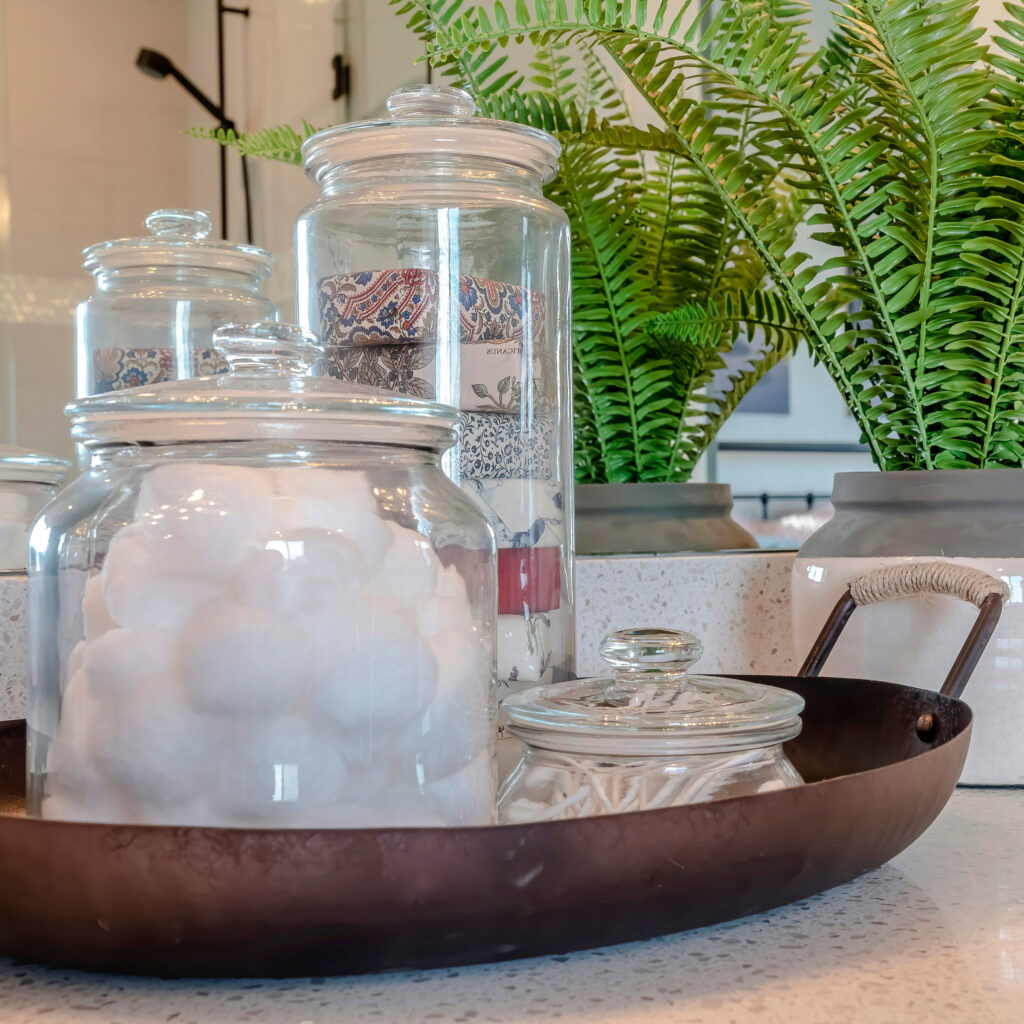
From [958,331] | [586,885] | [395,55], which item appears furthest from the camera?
[395,55]

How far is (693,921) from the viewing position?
31 cm

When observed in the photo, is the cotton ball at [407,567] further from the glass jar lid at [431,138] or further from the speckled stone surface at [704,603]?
the speckled stone surface at [704,603]

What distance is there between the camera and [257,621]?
31 cm

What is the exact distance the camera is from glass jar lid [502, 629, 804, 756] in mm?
367

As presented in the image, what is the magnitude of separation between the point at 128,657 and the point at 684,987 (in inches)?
6.5

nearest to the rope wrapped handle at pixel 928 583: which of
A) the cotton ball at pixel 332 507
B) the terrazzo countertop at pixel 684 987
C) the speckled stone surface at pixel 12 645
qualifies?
the terrazzo countertop at pixel 684 987

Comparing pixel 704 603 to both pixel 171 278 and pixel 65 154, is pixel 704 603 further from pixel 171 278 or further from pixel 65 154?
pixel 65 154

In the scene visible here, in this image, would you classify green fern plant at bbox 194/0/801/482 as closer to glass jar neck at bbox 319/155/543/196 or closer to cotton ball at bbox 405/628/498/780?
glass jar neck at bbox 319/155/543/196

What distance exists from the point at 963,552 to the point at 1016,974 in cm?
32

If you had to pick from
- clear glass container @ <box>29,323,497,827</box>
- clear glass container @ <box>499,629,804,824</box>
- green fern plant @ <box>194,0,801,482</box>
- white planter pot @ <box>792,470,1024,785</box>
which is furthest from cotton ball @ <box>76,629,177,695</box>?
green fern plant @ <box>194,0,801,482</box>

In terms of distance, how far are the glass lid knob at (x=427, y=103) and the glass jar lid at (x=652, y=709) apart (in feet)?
0.86

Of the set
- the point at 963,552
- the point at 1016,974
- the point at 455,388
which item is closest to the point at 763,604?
the point at 963,552

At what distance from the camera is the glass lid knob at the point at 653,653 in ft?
1.36

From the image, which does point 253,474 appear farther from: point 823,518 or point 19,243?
point 823,518
